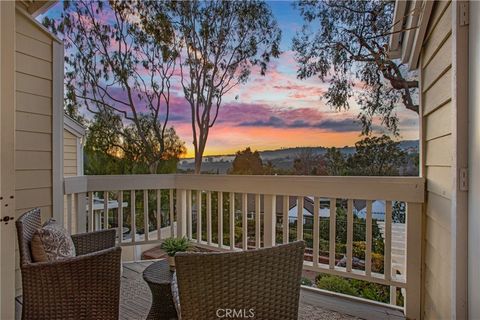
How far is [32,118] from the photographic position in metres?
2.57

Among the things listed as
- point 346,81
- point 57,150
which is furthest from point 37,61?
point 346,81

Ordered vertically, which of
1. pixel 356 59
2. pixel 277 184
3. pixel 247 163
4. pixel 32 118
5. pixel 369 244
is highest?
pixel 356 59

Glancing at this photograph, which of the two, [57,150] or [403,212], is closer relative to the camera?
[403,212]

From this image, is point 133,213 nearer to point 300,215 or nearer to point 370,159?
point 300,215

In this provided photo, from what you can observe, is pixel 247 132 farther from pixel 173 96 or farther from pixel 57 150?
pixel 57 150

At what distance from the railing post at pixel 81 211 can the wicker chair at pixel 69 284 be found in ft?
4.61

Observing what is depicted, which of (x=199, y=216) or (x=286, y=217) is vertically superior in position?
(x=286, y=217)

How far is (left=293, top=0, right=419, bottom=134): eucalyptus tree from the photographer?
2584 mm

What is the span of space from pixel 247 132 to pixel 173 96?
106 centimetres

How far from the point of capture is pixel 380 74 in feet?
8.76

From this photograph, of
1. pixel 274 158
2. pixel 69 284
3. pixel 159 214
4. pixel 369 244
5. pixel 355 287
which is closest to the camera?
pixel 69 284

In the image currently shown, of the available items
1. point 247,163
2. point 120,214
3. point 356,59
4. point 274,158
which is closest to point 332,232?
point 274,158

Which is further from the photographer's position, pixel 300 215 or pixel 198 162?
pixel 198 162

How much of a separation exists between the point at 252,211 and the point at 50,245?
1.84 metres
